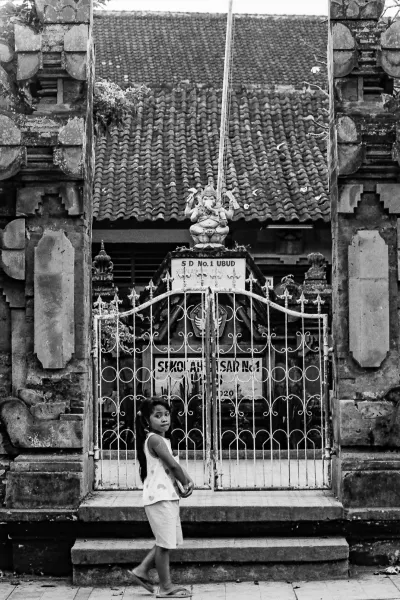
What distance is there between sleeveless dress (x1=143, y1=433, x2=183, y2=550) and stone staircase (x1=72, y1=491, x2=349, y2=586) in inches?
22.9

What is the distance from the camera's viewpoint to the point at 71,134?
814 centimetres

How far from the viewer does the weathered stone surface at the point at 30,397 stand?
8.05 meters

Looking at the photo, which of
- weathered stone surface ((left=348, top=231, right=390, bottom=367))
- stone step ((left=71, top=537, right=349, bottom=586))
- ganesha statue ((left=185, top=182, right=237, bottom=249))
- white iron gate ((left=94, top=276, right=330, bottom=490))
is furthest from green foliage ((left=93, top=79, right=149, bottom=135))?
stone step ((left=71, top=537, right=349, bottom=586))

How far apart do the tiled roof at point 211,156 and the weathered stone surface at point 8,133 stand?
1056 centimetres

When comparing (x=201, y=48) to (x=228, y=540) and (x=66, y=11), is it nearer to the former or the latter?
(x=66, y=11)

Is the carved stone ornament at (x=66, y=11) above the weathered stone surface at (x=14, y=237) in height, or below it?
above

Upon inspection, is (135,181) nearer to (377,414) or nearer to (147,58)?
(147,58)

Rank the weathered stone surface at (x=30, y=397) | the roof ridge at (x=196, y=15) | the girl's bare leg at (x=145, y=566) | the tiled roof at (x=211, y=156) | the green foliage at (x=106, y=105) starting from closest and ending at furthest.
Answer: the girl's bare leg at (x=145, y=566), the weathered stone surface at (x=30, y=397), the green foliage at (x=106, y=105), the tiled roof at (x=211, y=156), the roof ridge at (x=196, y=15)

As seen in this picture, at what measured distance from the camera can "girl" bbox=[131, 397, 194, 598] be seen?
690 centimetres

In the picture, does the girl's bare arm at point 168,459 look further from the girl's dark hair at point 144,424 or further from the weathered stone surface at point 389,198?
the weathered stone surface at point 389,198

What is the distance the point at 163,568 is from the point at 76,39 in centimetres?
399

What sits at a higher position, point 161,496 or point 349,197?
point 349,197

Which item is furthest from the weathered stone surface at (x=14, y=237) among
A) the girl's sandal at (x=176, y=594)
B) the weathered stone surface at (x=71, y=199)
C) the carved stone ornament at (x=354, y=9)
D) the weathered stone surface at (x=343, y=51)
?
the carved stone ornament at (x=354, y=9)

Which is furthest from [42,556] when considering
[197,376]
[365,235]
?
[197,376]
